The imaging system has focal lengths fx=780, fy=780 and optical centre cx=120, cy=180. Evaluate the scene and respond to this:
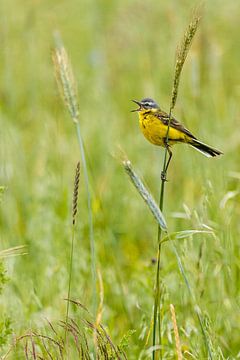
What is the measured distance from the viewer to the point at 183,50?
2084 mm

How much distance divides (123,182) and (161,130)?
6.52ft

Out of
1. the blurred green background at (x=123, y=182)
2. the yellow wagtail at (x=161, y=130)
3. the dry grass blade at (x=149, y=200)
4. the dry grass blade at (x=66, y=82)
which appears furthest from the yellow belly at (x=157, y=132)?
the dry grass blade at (x=149, y=200)

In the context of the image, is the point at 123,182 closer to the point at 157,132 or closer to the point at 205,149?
the point at 157,132

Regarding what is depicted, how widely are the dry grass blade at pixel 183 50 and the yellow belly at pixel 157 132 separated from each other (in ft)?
2.25

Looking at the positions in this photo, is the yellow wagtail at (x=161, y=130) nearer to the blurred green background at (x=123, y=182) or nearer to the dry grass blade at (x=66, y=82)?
the blurred green background at (x=123, y=182)

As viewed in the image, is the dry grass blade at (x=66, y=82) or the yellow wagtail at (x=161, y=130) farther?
the yellow wagtail at (x=161, y=130)

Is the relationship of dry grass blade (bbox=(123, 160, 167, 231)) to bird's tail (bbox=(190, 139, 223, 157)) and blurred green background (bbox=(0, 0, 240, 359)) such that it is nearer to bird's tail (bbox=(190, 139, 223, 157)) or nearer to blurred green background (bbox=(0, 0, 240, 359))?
blurred green background (bbox=(0, 0, 240, 359))

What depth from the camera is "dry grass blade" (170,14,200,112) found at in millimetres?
2078

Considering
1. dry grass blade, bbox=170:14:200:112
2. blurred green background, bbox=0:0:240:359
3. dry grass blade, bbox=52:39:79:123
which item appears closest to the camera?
dry grass blade, bbox=170:14:200:112

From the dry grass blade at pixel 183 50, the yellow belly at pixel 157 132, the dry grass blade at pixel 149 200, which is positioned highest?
the yellow belly at pixel 157 132

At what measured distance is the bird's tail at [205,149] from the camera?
2.60 meters

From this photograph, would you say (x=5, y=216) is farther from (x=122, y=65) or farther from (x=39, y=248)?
(x=122, y=65)

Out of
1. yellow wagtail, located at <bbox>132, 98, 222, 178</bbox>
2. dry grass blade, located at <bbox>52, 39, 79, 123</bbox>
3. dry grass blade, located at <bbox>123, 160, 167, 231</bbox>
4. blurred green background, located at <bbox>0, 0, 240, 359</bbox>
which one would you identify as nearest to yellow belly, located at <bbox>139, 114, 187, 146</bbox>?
yellow wagtail, located at <bbox>132, 98, 222, 178</bbox>

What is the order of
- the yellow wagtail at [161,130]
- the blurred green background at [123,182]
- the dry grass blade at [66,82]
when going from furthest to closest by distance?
the blurred green background at [123,182], the yellow wagtail at [161,130], the dry grass blade at [66,82]
